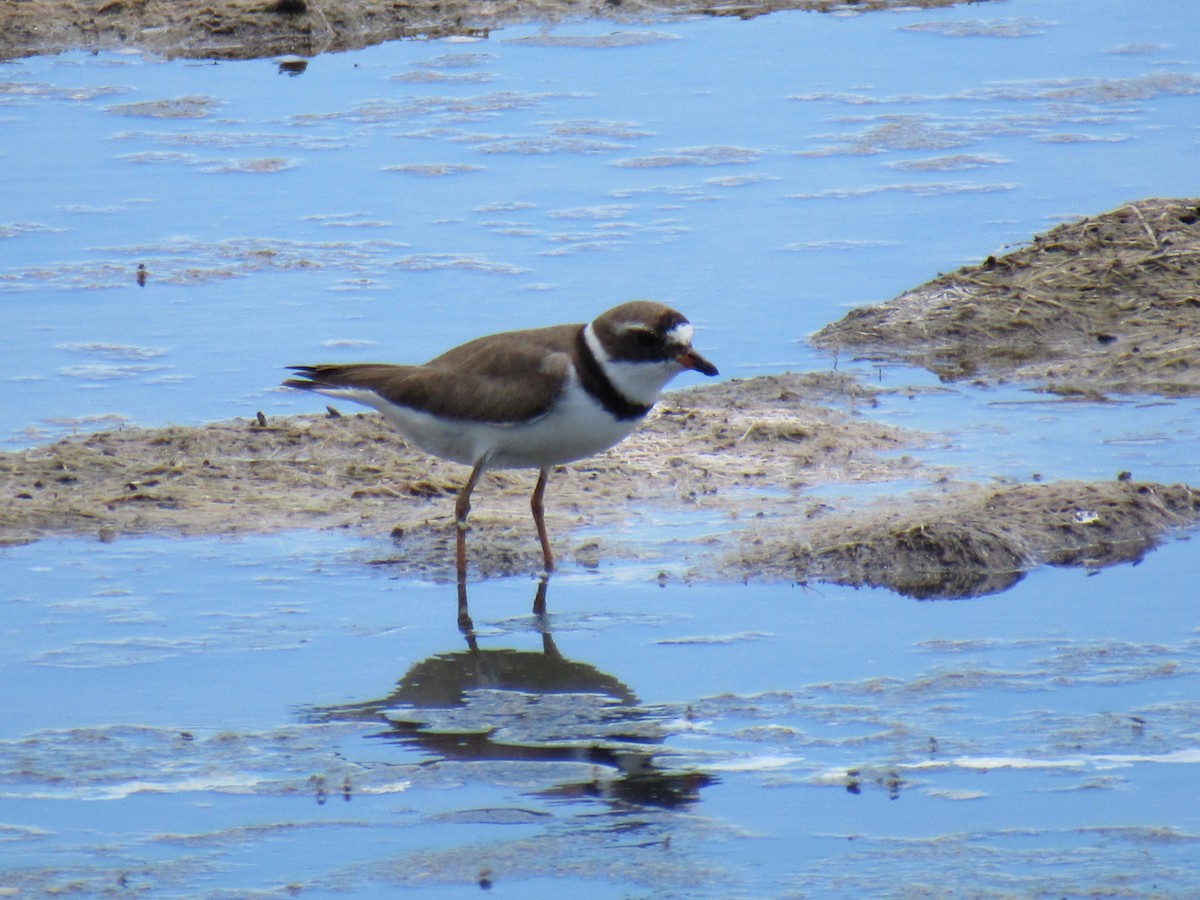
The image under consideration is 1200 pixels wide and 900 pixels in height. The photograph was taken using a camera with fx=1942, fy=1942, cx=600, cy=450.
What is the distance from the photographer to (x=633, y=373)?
7.24m

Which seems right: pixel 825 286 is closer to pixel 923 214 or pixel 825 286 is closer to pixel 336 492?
pixel 923 214

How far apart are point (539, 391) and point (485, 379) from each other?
30cm

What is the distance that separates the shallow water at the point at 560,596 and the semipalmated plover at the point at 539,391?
52 centimetres

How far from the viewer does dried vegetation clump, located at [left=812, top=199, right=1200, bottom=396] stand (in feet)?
31.1

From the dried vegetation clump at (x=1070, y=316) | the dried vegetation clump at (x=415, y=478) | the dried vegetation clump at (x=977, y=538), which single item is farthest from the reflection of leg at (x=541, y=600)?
the dried vegetation clump at (x=1070, y=316)

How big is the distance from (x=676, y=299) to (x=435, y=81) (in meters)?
5.86

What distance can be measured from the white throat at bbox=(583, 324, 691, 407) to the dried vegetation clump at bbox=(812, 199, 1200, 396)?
8.92 ft

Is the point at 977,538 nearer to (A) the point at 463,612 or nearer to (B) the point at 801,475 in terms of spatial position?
(B) the point at 801,475

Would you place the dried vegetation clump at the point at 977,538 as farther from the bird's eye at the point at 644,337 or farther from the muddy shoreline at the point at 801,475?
the bird's eye at the point at 644,337

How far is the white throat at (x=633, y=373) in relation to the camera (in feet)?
23.7

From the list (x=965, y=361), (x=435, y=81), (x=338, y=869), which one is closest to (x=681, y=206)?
(x=965, y=361)

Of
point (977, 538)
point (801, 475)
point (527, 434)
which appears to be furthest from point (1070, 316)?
point (527, 434)

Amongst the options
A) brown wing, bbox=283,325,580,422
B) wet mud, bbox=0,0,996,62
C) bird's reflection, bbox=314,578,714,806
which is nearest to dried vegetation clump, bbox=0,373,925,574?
brown wing, bbox=283,325,580,422

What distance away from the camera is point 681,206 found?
1232 cm
